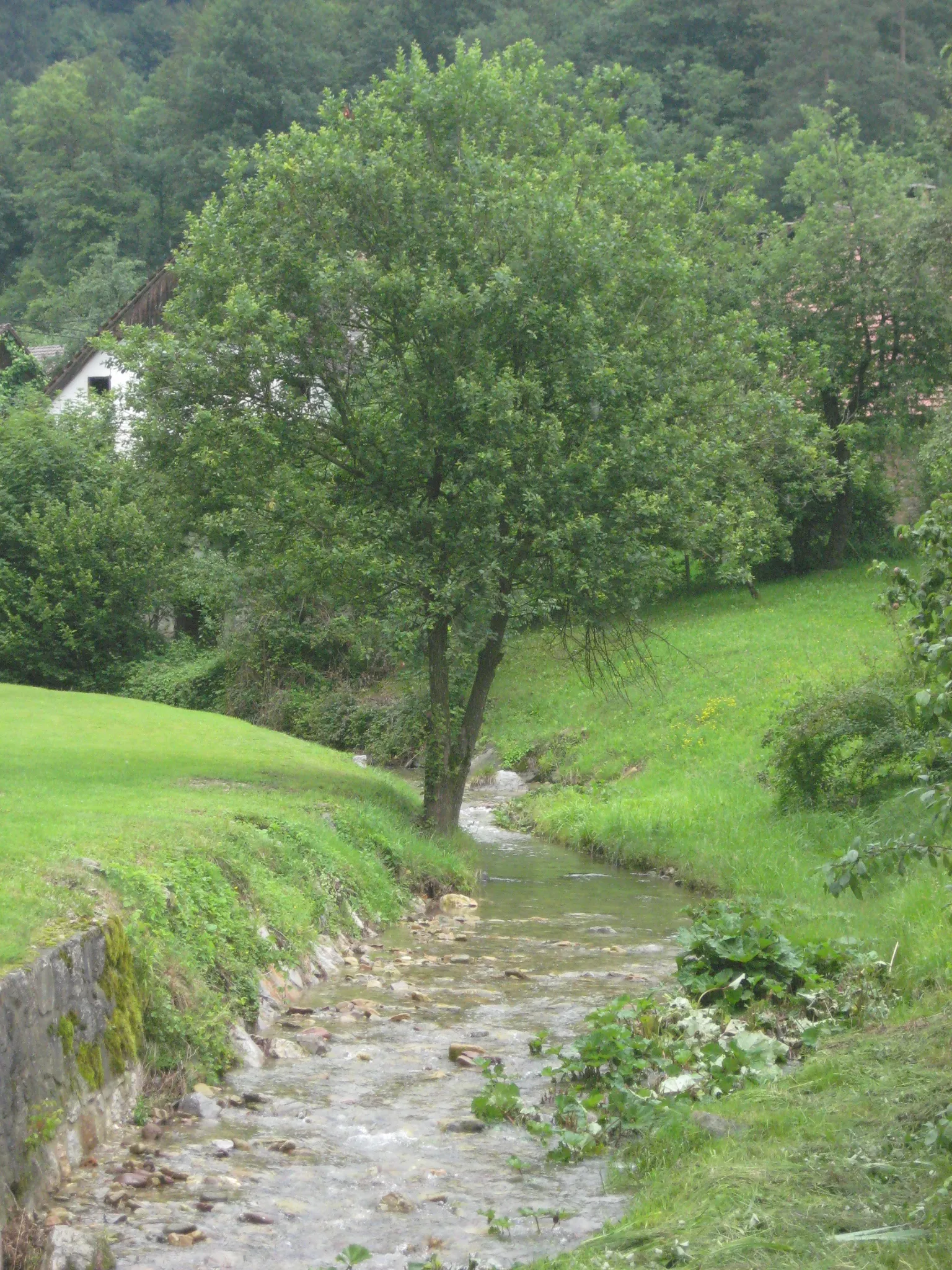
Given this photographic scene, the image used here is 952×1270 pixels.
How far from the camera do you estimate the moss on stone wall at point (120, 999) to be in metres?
8.77

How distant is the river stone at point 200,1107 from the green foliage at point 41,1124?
1.55 meters

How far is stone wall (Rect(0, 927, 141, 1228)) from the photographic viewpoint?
23.2 ft

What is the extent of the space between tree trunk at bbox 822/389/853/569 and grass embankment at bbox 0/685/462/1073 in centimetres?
2262

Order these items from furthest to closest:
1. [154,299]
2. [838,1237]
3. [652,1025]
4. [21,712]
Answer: [154,299] < [21,712] < [652,1025] < [838,1237]

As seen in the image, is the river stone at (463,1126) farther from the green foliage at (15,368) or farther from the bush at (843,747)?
the green foliage at (15,368)

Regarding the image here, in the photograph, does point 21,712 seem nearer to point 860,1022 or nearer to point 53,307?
point 860,1022

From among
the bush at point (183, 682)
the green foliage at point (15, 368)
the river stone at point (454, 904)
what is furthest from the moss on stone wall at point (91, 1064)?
the green foliage at point (15, 368)

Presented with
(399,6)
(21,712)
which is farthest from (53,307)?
(21,712)

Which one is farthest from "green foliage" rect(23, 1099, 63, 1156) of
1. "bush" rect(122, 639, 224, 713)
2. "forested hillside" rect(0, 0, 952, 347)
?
"forested hillside" rect(0, 0, 952, 347)

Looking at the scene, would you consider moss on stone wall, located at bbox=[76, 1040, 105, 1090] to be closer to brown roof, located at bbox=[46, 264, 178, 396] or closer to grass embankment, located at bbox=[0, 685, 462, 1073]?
grass embankment, located at bbox=[0, 685, 462, 1073]

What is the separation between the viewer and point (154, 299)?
185ft

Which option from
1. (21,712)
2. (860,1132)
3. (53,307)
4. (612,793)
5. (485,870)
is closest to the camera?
(860,1132)

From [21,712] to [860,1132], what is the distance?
18.5 meters

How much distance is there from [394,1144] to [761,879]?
414 inches
